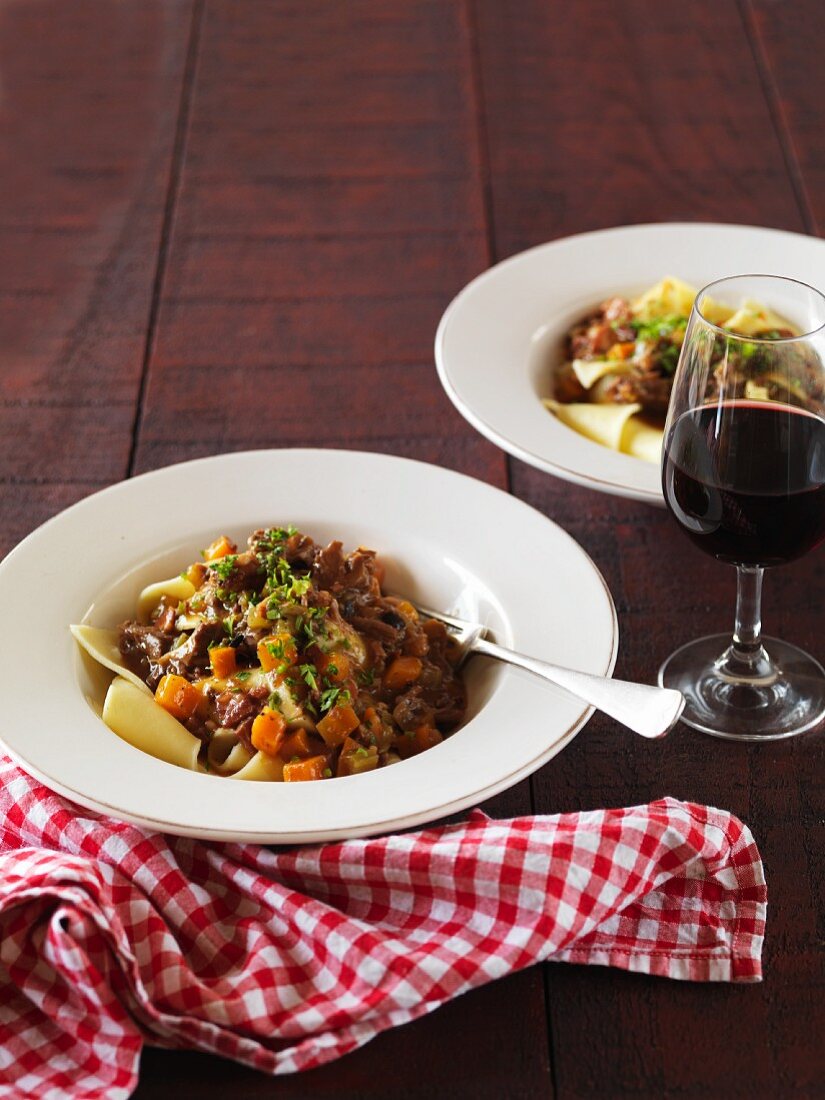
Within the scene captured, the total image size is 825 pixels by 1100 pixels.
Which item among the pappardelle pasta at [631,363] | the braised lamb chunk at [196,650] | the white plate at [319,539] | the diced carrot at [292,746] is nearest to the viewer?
the white plate at [319,539]

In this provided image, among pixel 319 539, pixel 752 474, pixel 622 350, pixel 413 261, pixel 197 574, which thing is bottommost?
pixel 413 261

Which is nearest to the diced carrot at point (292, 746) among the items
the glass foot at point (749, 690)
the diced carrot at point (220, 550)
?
the diced carrot at point (220, 550)

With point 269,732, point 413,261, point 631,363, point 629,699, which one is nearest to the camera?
point 629,699

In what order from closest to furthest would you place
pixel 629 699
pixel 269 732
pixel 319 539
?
pixel 629 699 → pixel 269 732 → pixel 319 539

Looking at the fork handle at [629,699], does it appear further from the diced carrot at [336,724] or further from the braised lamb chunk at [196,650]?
the braised lamb chunk at [196,650]

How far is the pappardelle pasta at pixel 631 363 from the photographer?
3.26m

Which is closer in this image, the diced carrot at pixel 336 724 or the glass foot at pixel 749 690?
the diced carrot at pixel 336 724

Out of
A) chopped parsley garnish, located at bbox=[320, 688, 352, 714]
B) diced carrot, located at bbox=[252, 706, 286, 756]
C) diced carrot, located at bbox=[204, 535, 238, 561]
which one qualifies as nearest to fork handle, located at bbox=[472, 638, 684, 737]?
chopped parsley garnish, located at bbox=[320, 688, 352, 714]

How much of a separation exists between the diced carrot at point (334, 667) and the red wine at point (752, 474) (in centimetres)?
63

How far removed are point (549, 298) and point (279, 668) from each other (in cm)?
163

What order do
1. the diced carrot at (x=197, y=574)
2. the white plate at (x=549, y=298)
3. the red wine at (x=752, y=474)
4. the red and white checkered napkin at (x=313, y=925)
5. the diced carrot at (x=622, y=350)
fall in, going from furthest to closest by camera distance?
1. the diced carrot at (x=622, y=350)
2. the white plate at (x=549, y=298)
3. the diced carrot at (x=197, y=574)
4. the red wine at (x=752, y=474)
5. the red and white checkered napkin at (x=313, y=925)

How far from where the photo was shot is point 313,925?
1.99m

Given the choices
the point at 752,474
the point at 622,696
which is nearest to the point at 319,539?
the point at 622,696

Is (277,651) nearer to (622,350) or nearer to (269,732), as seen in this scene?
(269,732)
